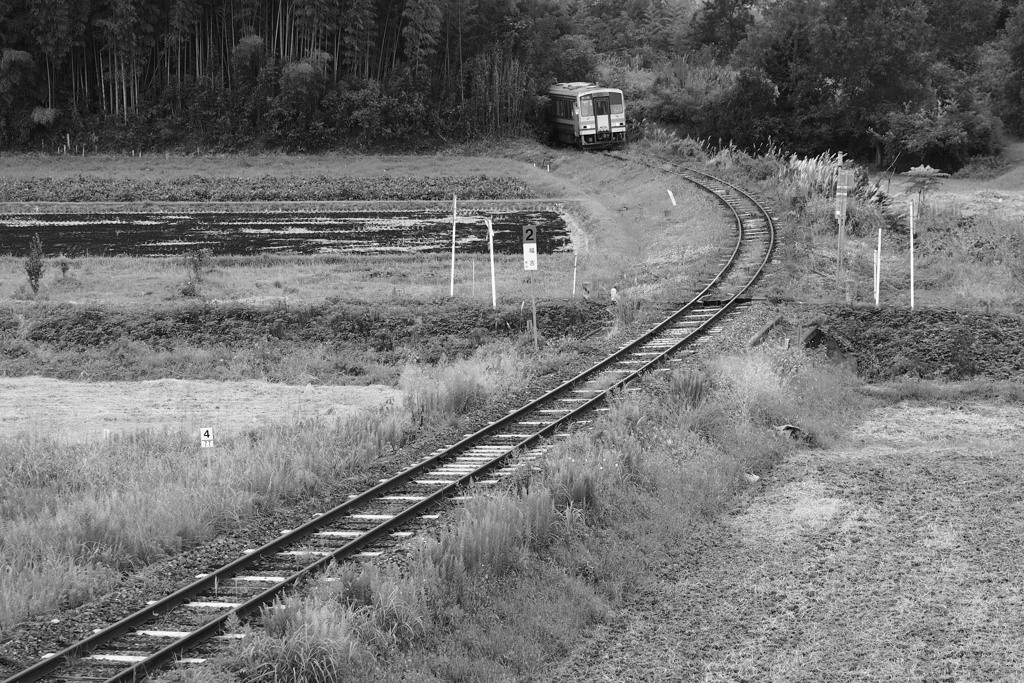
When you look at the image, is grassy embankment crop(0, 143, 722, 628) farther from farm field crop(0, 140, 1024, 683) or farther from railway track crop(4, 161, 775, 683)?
railway track crop(4, 161, 775, 683)

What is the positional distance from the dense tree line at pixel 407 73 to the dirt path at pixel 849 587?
43.6m

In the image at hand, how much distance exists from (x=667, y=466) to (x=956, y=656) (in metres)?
5.06

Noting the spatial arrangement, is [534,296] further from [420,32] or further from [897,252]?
[420,32]

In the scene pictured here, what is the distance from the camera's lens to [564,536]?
40.7ft

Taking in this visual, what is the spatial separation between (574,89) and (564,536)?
164ft

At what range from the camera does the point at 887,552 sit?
12547mm

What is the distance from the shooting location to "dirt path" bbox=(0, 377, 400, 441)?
58.9 feet

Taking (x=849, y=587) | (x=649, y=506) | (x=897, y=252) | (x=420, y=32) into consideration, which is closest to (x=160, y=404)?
(x=649, y=506)

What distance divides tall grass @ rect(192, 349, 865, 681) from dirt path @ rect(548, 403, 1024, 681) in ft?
1.31

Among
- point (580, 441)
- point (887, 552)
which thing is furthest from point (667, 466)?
point (887, 552)

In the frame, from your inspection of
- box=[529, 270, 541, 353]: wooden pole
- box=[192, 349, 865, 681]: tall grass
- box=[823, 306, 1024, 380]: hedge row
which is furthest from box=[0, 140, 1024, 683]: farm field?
box=[529, 270, 541, 353]: wooden pole

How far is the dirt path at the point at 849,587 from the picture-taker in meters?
10.1

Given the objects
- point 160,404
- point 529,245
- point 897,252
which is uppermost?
point 529,245

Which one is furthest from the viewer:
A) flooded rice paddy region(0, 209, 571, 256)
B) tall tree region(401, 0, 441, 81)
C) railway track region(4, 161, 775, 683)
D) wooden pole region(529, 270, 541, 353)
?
tall tree region(401, 0, 441, 81)
